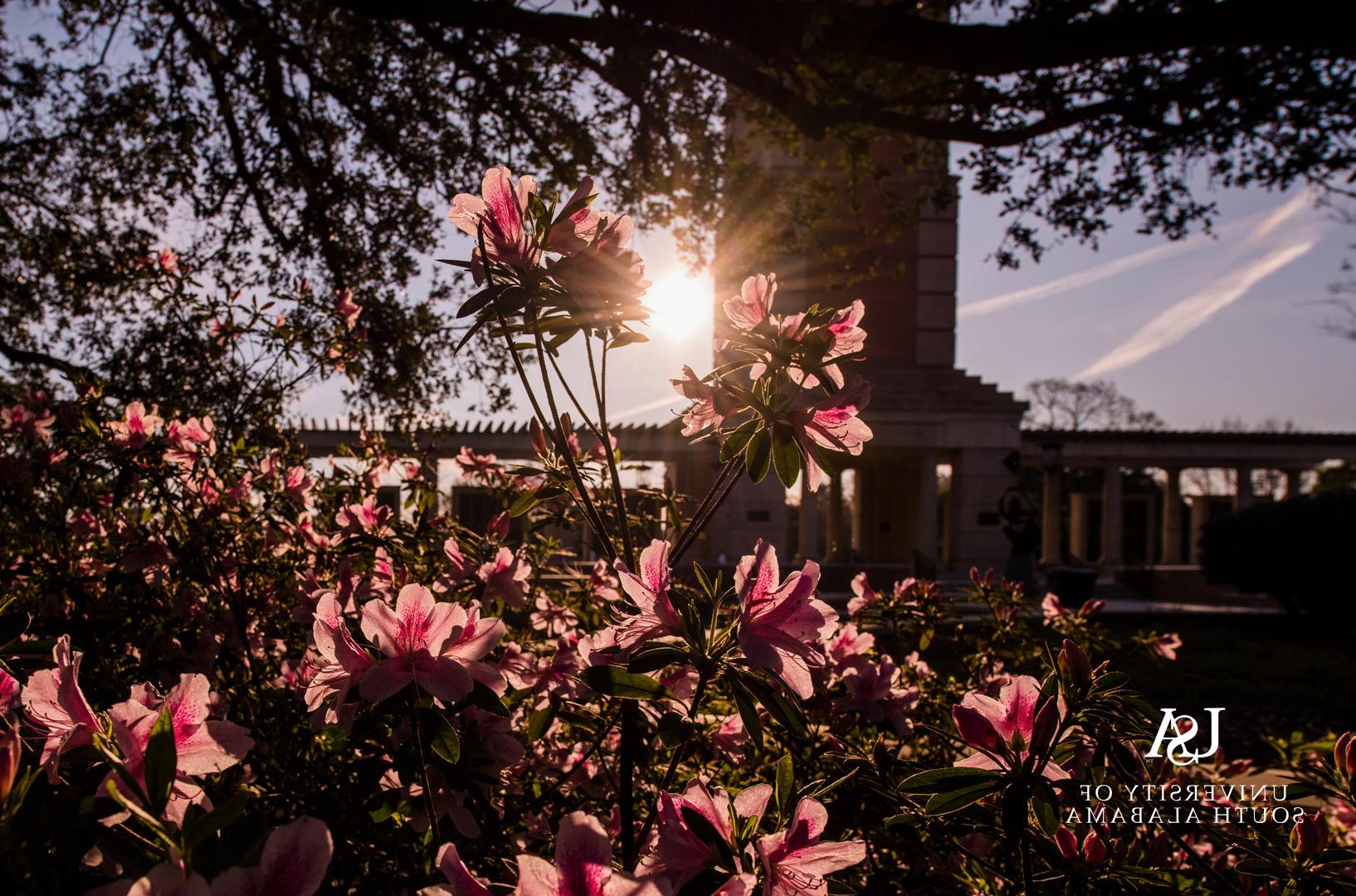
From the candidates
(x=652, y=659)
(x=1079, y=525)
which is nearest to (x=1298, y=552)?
(x=652, y=659)

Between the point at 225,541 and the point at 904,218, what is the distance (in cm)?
786

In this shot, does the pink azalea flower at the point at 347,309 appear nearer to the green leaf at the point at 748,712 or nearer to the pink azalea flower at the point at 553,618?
the pink azalea flower at the point at 553,618

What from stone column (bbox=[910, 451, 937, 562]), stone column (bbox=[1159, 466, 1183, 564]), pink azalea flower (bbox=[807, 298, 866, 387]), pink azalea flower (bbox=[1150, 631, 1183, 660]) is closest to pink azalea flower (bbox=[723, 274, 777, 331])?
pink azalea flower (bbox=[807, 298, 866, 387])

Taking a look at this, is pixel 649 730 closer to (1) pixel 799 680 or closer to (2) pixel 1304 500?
(1) pixel 799 680

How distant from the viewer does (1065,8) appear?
5.39 meters

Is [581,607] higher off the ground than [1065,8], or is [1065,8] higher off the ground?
[1065,8]

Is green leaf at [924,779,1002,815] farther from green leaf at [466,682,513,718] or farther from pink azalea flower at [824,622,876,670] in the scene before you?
pink azalea flower at [824,622,876,670]

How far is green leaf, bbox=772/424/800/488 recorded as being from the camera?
1.08 m

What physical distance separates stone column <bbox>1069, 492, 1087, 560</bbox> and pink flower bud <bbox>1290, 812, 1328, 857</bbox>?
31.1m

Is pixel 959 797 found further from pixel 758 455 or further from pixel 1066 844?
pixel 758 455

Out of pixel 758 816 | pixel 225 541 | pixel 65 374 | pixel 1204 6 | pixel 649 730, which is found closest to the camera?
pixel 758 816

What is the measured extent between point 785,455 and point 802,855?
0.48 m

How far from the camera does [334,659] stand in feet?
3.00

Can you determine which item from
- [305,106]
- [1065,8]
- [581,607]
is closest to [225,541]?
[581,607]
